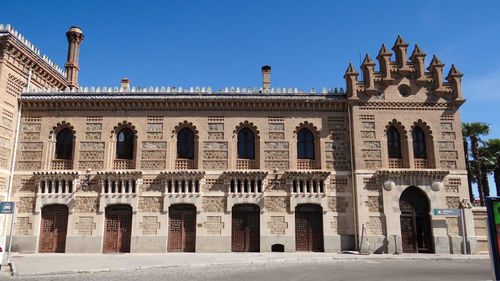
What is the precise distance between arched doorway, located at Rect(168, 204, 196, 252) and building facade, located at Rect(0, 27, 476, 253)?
60 millimetres

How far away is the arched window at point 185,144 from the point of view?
2211 cm

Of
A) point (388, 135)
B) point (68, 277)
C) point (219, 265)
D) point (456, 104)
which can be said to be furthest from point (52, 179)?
point (456, 104)

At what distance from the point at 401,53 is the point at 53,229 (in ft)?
73.1

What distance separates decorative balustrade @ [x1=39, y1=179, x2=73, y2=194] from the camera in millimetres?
21141

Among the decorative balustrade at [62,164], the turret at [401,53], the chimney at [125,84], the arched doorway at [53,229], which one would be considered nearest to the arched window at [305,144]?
the turret at [401,53]

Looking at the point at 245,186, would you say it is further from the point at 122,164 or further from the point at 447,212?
the point at 447,212

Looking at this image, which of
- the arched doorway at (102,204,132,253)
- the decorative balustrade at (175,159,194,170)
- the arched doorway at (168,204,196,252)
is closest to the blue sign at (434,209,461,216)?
the arched doorway at (168,204,196,252)

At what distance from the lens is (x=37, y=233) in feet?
67.7

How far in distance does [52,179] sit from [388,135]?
63.5 feet

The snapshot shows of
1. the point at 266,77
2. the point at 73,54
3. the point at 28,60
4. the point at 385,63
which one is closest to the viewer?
the point at 385,63

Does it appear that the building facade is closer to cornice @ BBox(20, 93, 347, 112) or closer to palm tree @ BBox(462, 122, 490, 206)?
cornice @ BBox(20, 93, 347, 112)

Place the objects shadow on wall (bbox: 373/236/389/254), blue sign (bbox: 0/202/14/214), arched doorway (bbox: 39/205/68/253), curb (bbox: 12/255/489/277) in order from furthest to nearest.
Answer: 1. arched doorway (bbox: 39/205/68/253)
2. shadow on wall (bbox: 373/236/389/254)
3. blue sign (bbox: 0/202/14/214)
4. curb (bbox: 12/255/489/277)

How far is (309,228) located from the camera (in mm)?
A: 21141

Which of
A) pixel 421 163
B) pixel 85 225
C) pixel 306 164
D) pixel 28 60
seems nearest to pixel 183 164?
pixel 85 225
